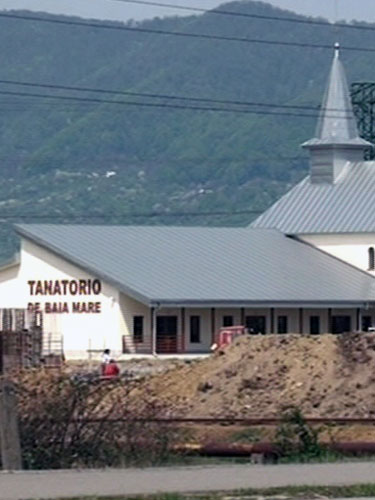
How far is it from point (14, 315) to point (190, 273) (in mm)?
8391

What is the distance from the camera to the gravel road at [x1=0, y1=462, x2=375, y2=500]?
2083 centimetres

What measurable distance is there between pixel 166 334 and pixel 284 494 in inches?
2247

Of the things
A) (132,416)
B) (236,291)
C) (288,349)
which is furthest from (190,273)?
(132,416)

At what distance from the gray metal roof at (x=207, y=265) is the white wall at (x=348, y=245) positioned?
23.2 inches

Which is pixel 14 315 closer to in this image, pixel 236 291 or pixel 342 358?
pixel 236 291

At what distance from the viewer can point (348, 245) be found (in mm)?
87125

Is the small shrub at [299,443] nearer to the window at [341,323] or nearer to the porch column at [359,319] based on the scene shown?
the window at [341,323]

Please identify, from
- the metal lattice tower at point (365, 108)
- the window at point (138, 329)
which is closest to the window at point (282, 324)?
the window at point (138, 329)

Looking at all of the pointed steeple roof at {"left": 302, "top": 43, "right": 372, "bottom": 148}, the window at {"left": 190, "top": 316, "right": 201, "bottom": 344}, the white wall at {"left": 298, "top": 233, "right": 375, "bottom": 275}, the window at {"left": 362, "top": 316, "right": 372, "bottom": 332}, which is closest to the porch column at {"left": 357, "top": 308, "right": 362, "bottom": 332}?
the window at {"left": 362, "top": 316, "right": 372, "bottom": 332}

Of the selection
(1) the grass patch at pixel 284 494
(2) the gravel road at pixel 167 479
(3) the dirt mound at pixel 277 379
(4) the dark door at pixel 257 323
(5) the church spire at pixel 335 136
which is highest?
(5) the church spire at pixel 335 136

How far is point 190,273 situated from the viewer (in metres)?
78.9

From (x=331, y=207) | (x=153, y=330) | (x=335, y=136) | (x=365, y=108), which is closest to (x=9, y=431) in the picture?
(x=153, y=330)

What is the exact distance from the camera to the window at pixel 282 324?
80500 mm

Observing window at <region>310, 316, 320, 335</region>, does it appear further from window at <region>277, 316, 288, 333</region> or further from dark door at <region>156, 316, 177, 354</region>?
dark door at <region>156, 316, 177, 354</region>
